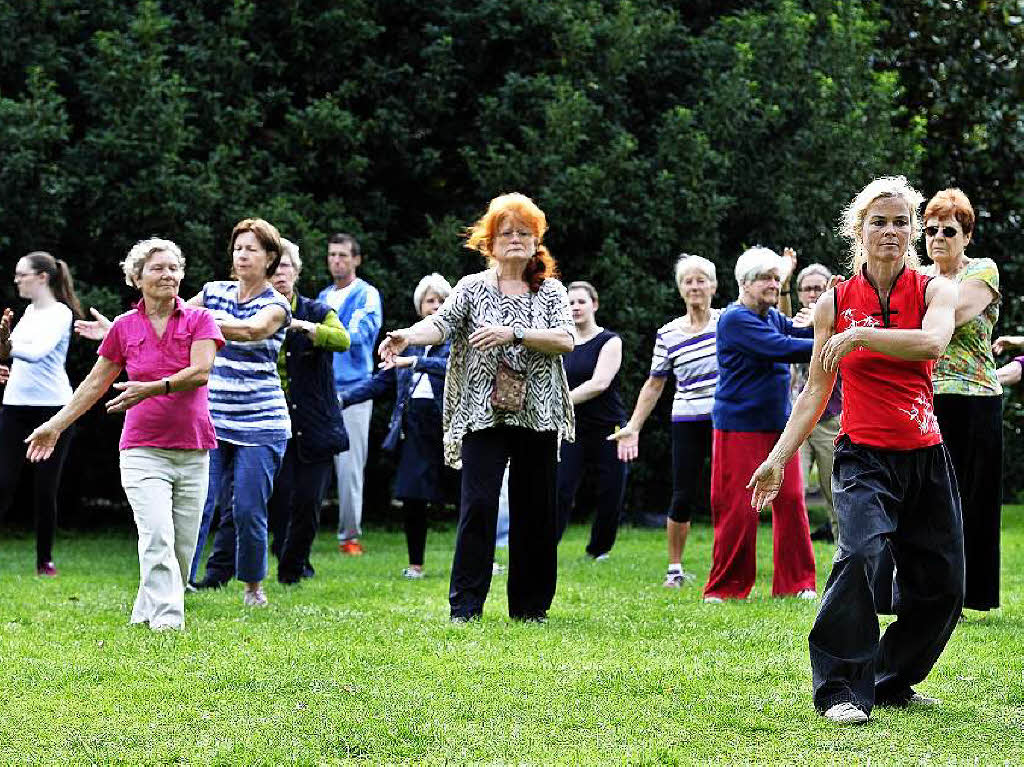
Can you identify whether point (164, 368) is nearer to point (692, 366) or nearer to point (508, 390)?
point (508, 390)

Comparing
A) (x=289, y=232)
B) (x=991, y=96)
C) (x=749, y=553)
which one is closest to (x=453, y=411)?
(x=749, y=553)

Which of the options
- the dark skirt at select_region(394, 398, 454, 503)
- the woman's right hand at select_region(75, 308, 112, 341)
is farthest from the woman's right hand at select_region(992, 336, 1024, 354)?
the woman's right hand at select_region(75, 308, 112, 341)

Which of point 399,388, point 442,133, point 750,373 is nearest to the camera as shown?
point 750,373

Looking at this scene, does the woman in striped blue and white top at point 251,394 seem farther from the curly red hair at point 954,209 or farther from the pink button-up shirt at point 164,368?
the curly red hair at point 954,209

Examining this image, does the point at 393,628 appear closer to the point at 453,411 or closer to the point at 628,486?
the point at 453,411

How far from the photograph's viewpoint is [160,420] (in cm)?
847

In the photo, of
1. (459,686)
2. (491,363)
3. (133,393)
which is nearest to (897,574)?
(459,686)

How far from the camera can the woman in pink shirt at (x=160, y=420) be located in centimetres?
843

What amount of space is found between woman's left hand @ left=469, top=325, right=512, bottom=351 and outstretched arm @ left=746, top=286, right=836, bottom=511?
7.88 feet

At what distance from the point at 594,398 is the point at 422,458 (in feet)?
7.61

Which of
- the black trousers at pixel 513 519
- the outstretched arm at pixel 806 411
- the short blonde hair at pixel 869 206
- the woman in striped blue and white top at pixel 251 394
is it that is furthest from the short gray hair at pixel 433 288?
the outstretched arm at pixel 806 411

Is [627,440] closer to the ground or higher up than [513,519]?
higher up

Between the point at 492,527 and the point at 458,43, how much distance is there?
34.7ft

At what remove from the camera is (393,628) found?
833 centimetres
